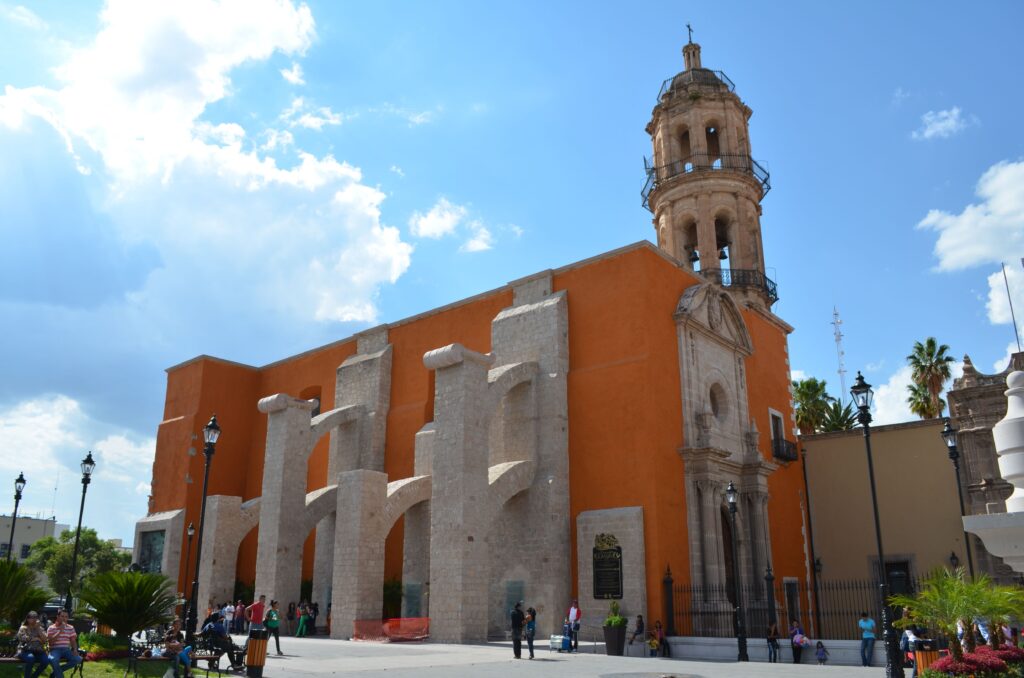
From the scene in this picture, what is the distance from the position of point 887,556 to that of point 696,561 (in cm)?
808

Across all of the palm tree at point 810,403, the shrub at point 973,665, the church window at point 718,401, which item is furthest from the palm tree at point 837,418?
the shrub at point 973,665

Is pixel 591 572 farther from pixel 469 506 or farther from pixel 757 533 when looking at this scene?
pixel 757 533

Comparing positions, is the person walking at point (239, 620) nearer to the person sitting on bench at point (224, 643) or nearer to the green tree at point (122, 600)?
the person sitting on bench at point (224, 643)

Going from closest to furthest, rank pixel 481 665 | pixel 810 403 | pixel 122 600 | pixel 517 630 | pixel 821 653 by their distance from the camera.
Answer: pixel 122 600, pixel 481 665, pixel 517 630, pixel 821 653, pixel 810 403

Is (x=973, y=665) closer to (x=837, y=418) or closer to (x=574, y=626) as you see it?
(x=574, y=626)

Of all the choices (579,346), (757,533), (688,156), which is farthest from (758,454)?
(688,156)

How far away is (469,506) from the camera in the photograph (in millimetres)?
17609

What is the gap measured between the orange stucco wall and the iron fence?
0.58m

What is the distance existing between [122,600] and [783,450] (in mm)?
18941

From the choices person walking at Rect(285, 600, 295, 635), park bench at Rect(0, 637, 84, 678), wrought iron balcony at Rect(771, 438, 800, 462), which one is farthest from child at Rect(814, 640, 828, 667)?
person walking at Rect(285, 600, 295, 635)

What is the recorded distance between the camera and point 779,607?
21156mm

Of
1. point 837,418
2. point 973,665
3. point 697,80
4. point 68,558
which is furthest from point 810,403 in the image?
point 68,558

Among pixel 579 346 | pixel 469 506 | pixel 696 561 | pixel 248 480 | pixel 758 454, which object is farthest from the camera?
pixel 248 480

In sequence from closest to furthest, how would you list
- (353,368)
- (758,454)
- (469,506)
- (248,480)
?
(469,506)
(758,454)
(353,368)
(248,480)
